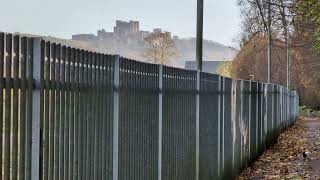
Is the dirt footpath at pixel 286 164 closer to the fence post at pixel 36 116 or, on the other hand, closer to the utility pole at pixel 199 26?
the utility pole at pixel 199 26

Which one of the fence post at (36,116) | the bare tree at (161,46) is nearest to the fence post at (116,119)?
the fence post at (36,116)

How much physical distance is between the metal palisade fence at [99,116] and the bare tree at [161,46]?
256ft

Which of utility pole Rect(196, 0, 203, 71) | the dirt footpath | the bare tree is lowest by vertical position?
the dirt footpath

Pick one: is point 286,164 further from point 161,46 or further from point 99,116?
point 161,46

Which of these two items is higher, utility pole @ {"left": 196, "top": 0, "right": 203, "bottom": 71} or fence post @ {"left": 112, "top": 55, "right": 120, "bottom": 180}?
utility pole @ {"left": 196, "top": 0, "right": 203, "bottom": 71}

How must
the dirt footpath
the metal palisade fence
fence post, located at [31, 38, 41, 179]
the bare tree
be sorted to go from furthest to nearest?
the bare tree < the dirt footpath < fence post, located at [31, 38, 41, 179] < the metal palisade fence

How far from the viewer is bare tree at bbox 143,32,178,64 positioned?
87562mm

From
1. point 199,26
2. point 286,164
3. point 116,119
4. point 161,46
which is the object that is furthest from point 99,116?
point 161,46

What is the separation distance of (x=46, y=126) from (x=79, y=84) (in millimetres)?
605

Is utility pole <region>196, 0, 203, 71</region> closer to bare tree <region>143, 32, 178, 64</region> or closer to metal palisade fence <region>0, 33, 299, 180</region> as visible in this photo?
metal palisade fence <region>0, 33, 299, 180</region>

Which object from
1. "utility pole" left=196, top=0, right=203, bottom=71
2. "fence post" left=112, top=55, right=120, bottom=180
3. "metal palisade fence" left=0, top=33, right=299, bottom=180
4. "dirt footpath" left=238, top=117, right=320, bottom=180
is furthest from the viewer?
"utility pole" left=196, top=0, right=203, bottom=71

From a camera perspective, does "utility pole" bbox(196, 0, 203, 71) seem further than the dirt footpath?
Yes

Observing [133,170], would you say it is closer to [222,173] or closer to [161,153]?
[161,153]

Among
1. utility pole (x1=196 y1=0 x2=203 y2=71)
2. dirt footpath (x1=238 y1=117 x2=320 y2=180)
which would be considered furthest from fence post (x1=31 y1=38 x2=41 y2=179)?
utility pole (x1=196 y1=0 x2=203 y2=71)
